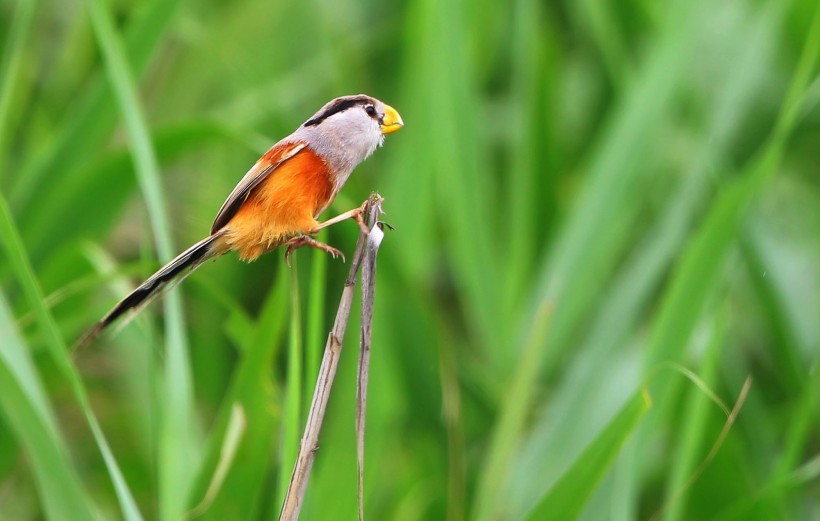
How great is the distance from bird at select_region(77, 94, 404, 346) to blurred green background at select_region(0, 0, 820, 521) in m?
0.17

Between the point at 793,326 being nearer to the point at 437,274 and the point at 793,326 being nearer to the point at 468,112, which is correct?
the point at 468,112

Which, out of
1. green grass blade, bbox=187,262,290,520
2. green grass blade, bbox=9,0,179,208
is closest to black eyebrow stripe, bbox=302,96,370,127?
green grass blade, bbox=187,262,290,520

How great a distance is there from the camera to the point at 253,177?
1.02 meters

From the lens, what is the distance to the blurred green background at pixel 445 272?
61.6 inches

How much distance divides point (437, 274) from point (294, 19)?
701mm

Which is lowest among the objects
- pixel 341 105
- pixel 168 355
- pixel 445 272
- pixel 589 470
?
pixel 589 470

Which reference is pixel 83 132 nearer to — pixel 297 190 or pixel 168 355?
pixel 168 355

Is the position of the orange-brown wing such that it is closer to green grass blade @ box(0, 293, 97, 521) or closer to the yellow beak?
the yellow beak

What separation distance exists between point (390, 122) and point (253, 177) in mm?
123

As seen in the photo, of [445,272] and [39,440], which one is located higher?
[445,272]

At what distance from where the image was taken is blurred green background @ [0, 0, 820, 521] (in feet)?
5.13

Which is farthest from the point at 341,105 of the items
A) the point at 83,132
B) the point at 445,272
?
the point at 445,272

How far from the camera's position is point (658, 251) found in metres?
2.09

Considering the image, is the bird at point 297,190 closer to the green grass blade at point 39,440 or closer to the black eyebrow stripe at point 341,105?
the black eyebrow stripe at point 341,105
